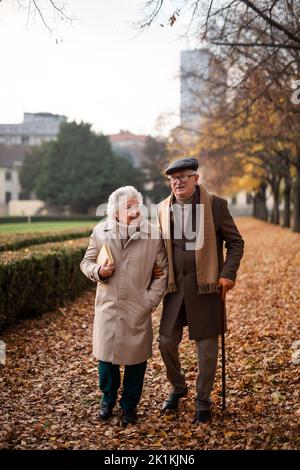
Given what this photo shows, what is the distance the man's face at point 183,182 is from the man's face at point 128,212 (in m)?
0.35

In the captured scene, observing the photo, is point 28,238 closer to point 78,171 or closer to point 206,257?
point 206,257

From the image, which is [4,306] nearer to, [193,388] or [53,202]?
[193,388]

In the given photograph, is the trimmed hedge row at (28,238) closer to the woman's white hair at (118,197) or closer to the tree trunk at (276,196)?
the woman's white hair at (118,197)

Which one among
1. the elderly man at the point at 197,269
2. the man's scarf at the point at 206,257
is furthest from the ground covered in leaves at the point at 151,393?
the man's scarf at the point at 206,257

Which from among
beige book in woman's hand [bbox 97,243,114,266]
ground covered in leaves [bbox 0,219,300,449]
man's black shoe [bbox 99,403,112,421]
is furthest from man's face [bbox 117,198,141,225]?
ground covered in leaves [bbox 0,219,300,449]

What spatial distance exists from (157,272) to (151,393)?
1447 mm

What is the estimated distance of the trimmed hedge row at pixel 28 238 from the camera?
11906 mm

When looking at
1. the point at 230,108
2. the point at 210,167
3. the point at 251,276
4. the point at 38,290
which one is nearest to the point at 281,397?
the point at 38,290

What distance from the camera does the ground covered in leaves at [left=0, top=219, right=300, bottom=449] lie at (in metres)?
3.96

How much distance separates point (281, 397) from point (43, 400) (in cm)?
219

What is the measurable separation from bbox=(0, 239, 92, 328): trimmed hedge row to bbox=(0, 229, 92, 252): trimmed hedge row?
6.43 ft

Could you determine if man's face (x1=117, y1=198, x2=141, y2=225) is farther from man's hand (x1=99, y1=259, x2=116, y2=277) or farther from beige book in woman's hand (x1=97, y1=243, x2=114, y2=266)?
man's hand (x1=99, y1=259, x2=116, y2=277)

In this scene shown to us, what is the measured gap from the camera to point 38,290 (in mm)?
8352

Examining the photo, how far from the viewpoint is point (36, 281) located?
8164mm
